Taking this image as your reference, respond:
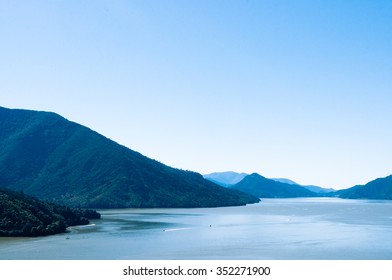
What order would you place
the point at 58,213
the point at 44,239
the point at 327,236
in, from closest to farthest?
1. the point at 44,239
2. the point at 327,236
3. the point at 58,213

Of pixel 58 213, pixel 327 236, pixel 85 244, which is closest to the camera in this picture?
pixel 85 244

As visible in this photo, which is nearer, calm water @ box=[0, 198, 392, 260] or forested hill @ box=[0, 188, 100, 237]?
calm water @ box=[0, 198, 392, 260]

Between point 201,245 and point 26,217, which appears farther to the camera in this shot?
point 26,217

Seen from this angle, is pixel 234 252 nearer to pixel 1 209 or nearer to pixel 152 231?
pixel 152 231

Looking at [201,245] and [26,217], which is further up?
[26,217]

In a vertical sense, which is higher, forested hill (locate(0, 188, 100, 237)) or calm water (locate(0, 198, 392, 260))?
forested hill (locate(0, 188, 100, 237))

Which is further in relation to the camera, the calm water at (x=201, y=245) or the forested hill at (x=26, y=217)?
the forested hill at (x=26, y=217)

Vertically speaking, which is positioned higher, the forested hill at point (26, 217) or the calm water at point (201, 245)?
the forested hill at point (26, 217)
